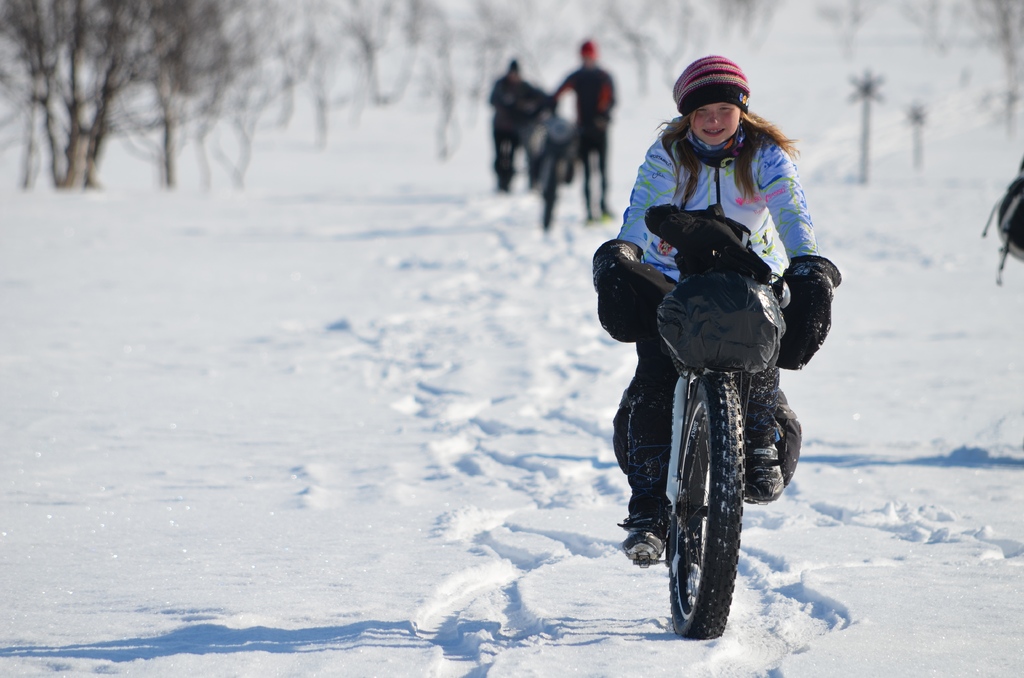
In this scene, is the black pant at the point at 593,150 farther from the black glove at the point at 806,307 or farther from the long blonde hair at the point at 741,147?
the black glove at the point at 806,307

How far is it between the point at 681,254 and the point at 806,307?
12.8 inches

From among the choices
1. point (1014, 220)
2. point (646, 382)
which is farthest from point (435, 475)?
point (1014, 220)

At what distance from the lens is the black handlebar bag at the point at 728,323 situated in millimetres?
2396

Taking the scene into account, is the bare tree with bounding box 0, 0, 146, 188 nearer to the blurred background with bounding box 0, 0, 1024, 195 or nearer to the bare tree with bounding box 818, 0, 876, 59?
the blurred background with bounding box 0, 0, 1024, 195

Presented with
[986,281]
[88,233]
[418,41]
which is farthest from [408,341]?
[418,41]

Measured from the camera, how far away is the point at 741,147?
2.84 meters

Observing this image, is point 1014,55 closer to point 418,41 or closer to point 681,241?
point 418,41

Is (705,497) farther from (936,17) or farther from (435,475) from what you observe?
(936,17)

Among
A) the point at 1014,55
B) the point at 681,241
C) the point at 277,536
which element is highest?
the point at 1014,55

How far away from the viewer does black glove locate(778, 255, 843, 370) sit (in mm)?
2531

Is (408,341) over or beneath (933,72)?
beneath

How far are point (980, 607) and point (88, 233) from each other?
37.8 ft

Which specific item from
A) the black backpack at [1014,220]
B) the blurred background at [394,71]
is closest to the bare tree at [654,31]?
the blurred background at [394,71]

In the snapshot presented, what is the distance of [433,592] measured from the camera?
2977mm
